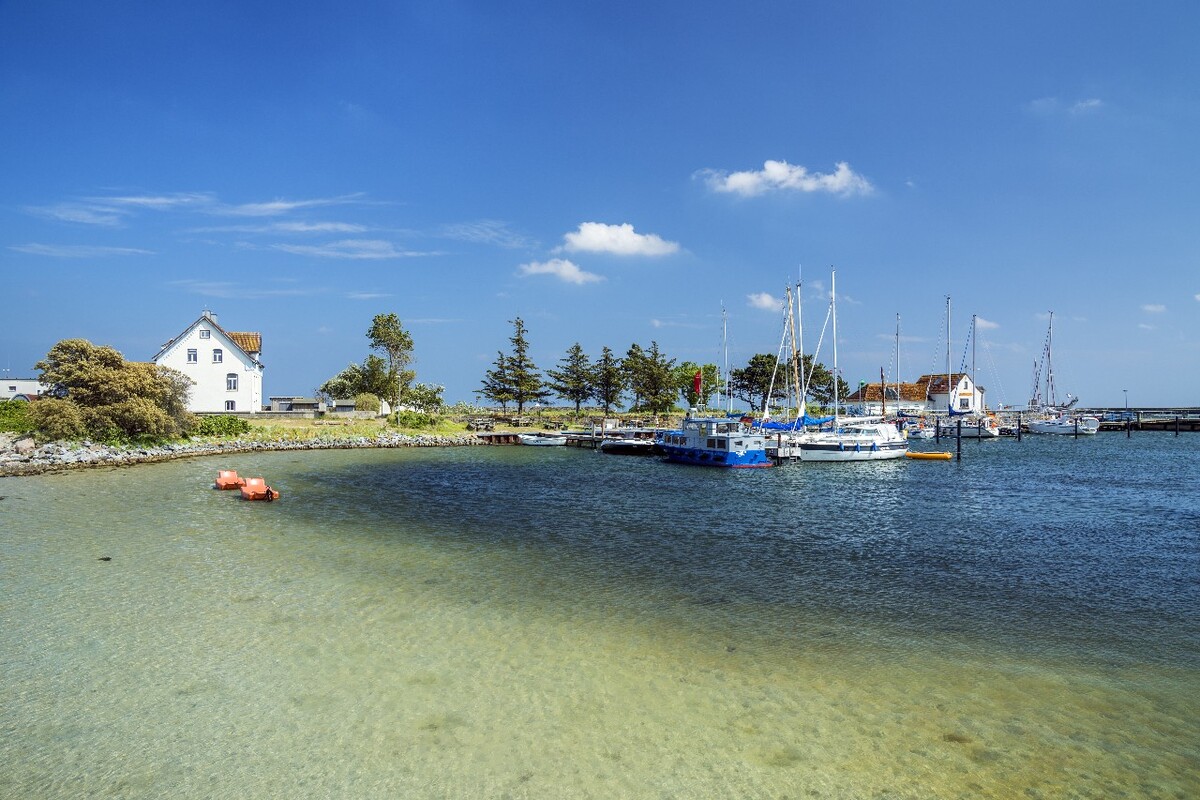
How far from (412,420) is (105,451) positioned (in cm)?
3602

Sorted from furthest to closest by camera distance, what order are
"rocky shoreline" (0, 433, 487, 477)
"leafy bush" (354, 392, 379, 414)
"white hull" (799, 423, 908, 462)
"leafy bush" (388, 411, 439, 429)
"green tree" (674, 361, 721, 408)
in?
"green tree" (674, 361, 721, 408) → "leafy bush" (354, 392, 379, 414) → "leafy bush" (388, 411, 439, 429) → "white hull" (799, 423, 908, 462) → "rocky shoreline" (0, 433, 487, 477)

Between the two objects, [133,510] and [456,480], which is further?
[456,480]

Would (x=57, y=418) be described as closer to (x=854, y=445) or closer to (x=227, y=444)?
(x=227, y=444)

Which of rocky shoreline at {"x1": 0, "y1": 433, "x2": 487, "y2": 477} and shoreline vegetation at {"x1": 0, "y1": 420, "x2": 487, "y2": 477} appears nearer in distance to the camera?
rocky shoreline at {"x1": 0, "y1": 433, "x2": 487, "y2": 477}

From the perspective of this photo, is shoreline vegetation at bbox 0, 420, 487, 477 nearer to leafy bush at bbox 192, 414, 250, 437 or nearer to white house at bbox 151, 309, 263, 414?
leafy bush at bbox 192, 414, 250, 437

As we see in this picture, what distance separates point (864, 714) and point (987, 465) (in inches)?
2214

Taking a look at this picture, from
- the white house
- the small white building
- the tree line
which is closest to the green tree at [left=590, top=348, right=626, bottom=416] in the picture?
the tree line

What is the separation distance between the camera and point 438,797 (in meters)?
7.82

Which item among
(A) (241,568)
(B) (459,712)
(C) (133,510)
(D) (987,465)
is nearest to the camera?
(B) (459,712)

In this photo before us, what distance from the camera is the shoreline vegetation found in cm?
4309

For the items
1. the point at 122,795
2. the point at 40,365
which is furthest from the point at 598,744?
the point at 40,365

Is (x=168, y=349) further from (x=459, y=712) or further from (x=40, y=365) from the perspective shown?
(x=459, y=712)

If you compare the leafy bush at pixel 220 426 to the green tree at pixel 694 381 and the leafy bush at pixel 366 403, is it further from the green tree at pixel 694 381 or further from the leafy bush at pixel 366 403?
the green tree at pixel 694 381

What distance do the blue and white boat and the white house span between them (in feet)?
155
